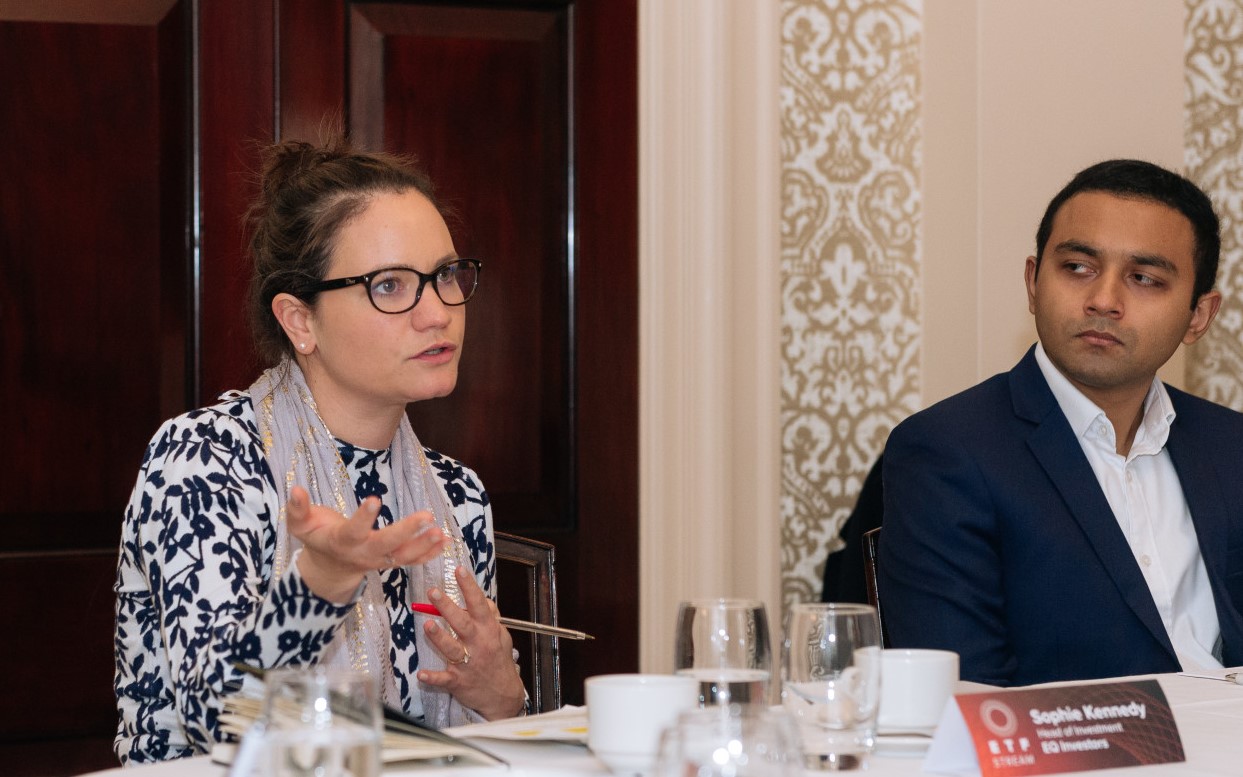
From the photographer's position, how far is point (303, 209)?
184 cm

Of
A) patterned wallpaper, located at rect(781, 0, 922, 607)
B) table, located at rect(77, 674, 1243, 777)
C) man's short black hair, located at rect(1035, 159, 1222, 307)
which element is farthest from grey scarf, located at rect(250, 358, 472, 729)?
patterned wallpaper, located at rect(781, 0, 922, 607)

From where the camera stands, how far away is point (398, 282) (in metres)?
1.79

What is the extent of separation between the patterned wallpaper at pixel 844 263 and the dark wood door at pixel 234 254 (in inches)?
→ 15.8

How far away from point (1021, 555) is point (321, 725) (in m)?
1.41

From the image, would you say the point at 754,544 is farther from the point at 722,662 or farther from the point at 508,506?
the point at 722,662

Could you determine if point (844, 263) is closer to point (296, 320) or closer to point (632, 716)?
point (296, 320)

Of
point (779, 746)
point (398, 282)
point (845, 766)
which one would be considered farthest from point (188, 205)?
point (779, 746)

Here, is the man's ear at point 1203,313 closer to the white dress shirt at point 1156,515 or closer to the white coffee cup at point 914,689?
the white dress shirt at point 1156,515

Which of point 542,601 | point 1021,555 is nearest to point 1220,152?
point 1021,555

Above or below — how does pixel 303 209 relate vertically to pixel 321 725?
above

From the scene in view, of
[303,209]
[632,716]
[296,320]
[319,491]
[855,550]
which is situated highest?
[303,209]

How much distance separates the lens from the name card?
111 cm

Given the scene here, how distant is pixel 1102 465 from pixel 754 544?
0.92 m

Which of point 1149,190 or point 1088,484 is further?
point 1149,190
